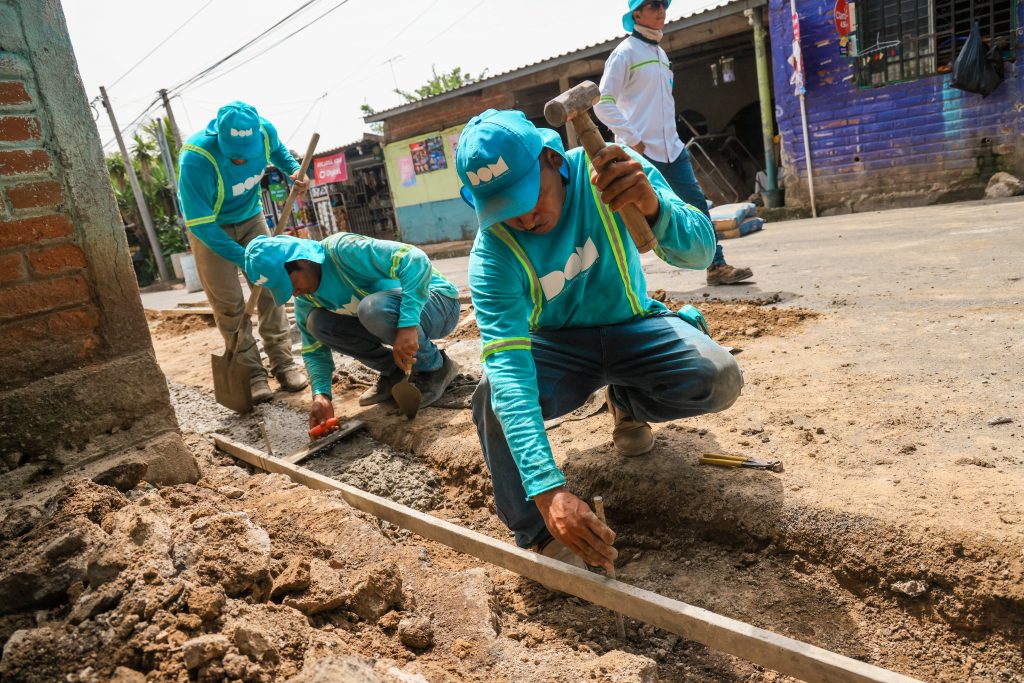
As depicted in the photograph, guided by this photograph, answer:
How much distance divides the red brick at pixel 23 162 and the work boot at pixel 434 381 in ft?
6.96

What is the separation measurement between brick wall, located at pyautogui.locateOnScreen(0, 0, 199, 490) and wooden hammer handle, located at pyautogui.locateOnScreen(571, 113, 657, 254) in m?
1.92

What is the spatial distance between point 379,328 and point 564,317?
1.56 m

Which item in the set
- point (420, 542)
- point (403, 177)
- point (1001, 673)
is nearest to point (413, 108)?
point (403, 177)

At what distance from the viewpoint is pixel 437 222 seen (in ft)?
57.0

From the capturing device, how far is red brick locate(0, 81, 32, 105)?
2.28m

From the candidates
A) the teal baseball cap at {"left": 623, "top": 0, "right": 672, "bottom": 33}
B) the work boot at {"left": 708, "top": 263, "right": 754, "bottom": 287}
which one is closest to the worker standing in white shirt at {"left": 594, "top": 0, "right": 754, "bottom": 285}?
the teal baseball cap at {"left": 623, "top": 0, "right": 672, "bottom": 33}

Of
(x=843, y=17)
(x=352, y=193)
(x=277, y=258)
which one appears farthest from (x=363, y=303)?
(x=352, y=193)

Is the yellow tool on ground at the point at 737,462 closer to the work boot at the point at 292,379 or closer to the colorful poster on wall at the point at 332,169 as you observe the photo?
the work boot at the point at 292,379

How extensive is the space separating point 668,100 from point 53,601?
4713 millimetres

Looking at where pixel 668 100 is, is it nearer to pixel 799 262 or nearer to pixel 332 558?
pixel 799 262

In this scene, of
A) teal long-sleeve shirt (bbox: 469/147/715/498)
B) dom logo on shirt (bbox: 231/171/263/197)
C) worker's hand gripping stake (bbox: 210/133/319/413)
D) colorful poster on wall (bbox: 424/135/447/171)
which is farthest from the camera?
colorful poster on wall (bbox: 424/135/447/171)

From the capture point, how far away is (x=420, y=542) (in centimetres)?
260

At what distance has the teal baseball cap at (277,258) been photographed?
358cm

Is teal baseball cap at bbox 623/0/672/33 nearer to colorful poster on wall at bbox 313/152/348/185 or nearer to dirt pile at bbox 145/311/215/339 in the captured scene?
dirt pile at bbox 145/311/215/339
